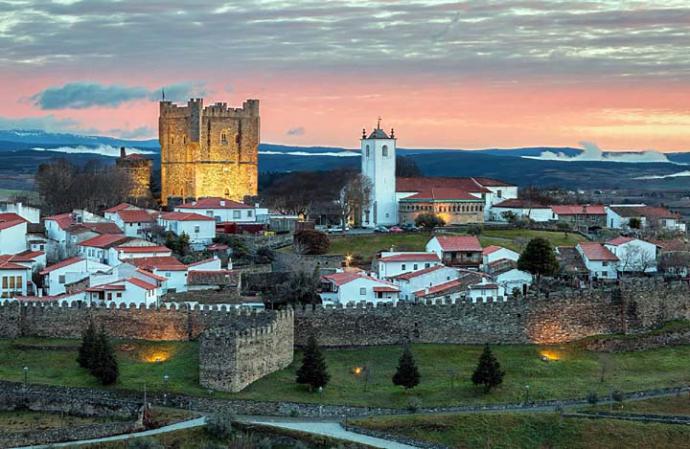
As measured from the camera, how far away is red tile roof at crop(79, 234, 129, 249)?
194ft

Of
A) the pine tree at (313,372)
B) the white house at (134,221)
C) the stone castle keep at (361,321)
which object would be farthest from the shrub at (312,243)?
the pine tree at (313,372)

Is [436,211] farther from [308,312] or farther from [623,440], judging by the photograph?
[623,440]

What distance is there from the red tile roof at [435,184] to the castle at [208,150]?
10610mm

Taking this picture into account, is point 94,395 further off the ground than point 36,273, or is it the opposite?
point 36,273

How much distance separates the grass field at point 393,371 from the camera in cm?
3950

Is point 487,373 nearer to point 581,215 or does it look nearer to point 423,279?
point 423,279

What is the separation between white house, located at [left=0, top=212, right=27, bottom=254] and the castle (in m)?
19.2

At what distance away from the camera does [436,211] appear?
7612 centimetres

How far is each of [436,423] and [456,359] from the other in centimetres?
754

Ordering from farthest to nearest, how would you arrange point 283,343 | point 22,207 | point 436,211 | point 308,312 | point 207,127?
point 207,127
point 436,211
point 22,207
point 308,312
point 283,343

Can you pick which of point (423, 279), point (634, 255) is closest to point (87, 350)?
point (423, 279)

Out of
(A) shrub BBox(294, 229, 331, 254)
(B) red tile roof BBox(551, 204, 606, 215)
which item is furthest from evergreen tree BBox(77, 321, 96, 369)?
(B) red tile roof BBox(551, 204, 606, 215)

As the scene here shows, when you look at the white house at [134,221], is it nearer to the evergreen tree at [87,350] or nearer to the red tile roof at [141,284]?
the red tile roof at [141,284]

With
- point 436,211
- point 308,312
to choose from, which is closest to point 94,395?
point 308,312
